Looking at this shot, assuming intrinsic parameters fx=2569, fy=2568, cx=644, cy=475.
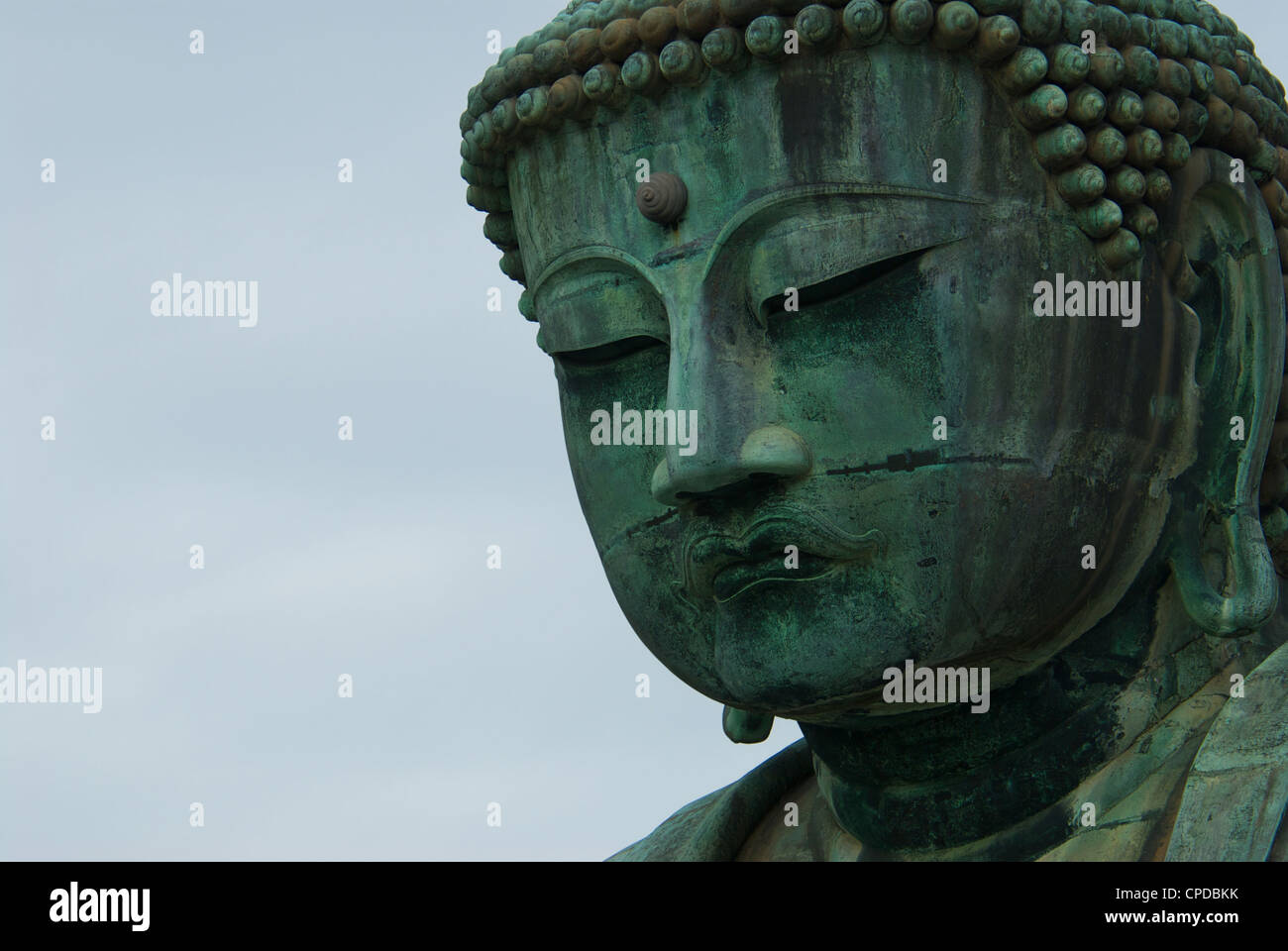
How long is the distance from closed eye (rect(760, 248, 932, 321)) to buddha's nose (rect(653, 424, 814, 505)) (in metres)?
0.43

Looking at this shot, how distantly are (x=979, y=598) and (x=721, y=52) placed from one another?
6.38ft

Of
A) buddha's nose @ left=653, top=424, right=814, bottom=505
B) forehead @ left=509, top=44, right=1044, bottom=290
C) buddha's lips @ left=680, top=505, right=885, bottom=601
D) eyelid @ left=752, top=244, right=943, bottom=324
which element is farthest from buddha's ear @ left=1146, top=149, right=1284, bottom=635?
buddha's nose @ left=653, top=424, right=814, bottom=505

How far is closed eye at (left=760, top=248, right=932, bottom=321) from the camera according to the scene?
814cm

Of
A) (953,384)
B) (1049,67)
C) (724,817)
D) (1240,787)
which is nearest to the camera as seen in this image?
(1240,787)

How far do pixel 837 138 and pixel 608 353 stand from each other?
1125 millimetres

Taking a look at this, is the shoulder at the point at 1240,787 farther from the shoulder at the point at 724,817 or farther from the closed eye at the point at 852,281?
the shoulder at the point at 724,817

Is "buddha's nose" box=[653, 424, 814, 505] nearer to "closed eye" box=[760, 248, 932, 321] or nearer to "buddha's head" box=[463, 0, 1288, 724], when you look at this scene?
"buddha's head" box=[463, 0, 1288, 724]

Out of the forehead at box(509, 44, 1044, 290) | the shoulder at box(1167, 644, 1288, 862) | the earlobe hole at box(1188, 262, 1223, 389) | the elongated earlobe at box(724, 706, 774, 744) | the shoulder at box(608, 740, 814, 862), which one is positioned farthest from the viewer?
the shoulder at box(608, 740, 814, 862)

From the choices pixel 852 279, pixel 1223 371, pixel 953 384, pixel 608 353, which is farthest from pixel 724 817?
pixel 1223 371

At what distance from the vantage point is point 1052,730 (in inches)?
333

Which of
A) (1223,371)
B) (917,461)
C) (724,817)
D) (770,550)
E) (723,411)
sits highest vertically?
(1223,371)

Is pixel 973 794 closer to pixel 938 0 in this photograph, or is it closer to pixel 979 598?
pixel 979 598

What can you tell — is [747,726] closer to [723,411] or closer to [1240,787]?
[723,411]
